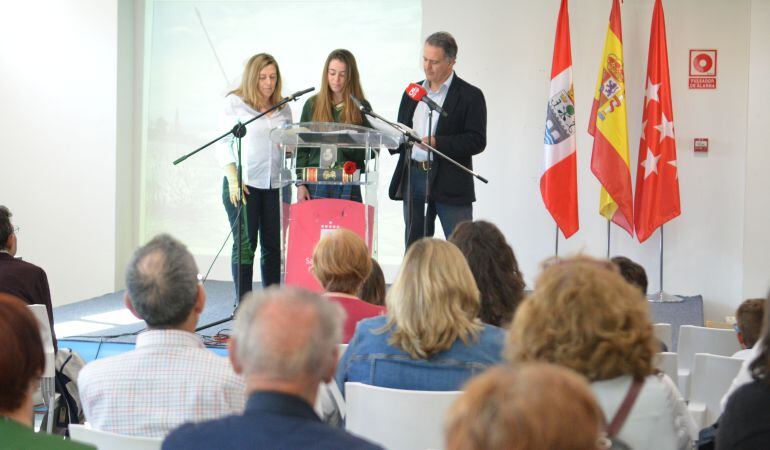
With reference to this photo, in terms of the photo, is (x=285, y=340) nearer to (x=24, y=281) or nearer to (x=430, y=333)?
(x=430, y=333)

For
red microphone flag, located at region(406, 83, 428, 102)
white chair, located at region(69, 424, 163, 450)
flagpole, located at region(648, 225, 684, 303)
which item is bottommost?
flagpole, located at region(648, 225, 684, 303)

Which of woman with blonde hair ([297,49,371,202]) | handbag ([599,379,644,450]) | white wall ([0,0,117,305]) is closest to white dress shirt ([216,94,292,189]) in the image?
woman with blonde hair ([297,49,371,202])

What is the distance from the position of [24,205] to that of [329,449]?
283 inches

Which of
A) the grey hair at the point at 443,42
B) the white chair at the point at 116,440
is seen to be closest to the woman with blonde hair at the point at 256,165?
the grey hair at the point at 443,42

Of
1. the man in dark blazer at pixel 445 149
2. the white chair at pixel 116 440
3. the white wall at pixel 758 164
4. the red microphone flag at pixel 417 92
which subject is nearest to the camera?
the white chair at pixel 116 440

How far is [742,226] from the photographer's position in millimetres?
7215

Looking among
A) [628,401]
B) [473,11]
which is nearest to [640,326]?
[628,401]

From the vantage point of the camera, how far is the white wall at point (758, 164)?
22.7ft

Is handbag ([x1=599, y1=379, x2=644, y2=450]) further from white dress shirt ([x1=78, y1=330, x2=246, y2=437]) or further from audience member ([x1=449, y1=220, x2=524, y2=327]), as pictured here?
audience member ([x1=449, y1=220, x2=524, y2=327])

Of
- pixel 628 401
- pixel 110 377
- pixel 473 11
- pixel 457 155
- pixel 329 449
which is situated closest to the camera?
pixel 329 449

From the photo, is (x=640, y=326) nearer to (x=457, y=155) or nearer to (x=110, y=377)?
(x=110, y=377)

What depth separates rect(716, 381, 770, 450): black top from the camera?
1.79 metres

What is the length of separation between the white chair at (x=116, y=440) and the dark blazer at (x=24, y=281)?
186 cm

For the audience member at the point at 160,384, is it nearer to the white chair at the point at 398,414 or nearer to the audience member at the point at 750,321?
the white chair at the point at 398,414
